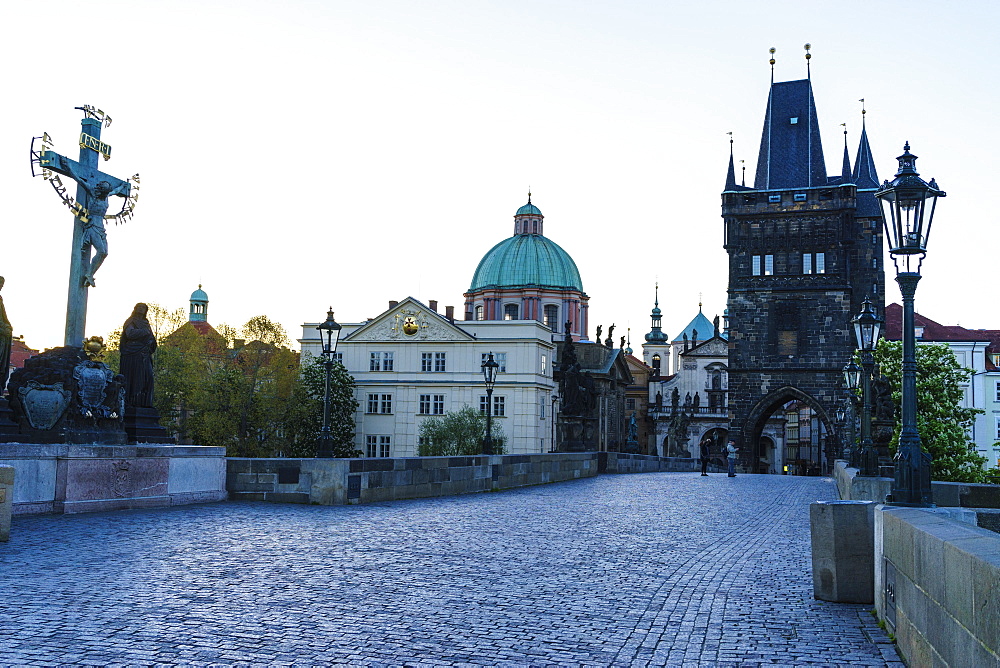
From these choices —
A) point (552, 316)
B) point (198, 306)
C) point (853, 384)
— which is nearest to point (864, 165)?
point (552, 316)

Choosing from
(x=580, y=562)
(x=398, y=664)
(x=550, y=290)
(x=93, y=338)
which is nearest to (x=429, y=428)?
(x=550, y=290)

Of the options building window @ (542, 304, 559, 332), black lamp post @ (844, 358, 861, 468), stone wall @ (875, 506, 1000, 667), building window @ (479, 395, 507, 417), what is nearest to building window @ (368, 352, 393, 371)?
building window @ (479, 395, 507, 417)

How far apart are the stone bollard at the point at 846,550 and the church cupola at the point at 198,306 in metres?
125

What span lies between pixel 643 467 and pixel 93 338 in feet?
95.2

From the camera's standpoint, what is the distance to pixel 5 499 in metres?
10.0

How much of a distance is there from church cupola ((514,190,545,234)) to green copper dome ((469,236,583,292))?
7.75 ft

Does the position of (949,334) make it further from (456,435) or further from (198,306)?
(198,306)

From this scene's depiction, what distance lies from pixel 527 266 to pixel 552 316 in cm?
534

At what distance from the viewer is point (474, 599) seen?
8.06 m

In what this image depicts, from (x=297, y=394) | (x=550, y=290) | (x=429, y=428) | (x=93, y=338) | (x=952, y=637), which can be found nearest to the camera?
(x=952, y=637)

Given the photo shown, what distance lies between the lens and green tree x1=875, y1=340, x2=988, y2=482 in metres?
38.3

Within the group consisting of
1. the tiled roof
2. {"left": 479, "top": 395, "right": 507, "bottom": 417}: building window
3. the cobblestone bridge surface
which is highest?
the tiled roof

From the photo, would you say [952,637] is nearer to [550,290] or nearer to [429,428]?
[429,428]

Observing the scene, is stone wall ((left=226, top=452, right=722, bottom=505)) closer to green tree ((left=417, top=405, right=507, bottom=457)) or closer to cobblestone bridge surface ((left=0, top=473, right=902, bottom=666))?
cobblestone bridge surface ((left=0, top=473, right=902, bottom=666))
